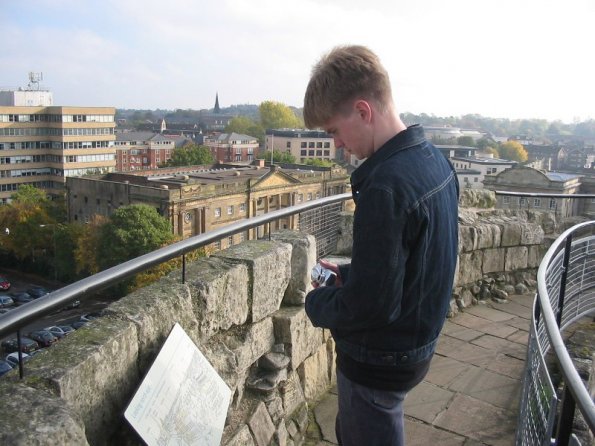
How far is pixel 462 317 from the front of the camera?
5848 millimetres

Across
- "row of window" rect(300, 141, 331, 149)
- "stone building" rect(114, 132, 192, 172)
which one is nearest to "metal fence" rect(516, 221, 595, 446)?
"stone building" rect(114, 132, 192, 172)

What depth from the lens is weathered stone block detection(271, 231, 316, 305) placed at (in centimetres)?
385

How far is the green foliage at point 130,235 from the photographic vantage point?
35062 millimetres

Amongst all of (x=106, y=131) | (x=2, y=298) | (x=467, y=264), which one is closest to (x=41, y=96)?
(x=106, y=131)

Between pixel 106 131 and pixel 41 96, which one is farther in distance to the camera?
pixel 41 96

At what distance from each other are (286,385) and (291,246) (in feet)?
2.86

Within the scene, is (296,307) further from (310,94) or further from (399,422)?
(310,94)

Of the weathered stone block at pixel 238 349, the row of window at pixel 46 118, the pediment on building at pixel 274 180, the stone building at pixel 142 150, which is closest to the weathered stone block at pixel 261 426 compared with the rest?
the weathered stone block at pixel 238 349

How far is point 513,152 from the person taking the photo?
408 feet

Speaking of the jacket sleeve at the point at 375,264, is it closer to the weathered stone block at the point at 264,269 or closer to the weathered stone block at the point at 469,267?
the weathered stone block at the point at 264,269

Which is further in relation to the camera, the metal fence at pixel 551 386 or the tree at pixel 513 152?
the tree at pixel 513 152

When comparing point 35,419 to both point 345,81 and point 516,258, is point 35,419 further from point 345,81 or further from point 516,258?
point 516,258

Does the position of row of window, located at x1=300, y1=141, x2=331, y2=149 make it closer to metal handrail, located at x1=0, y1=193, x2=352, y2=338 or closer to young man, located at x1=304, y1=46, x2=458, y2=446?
metal handrail, located at x1=0, y1=193, x2=352, y2=338

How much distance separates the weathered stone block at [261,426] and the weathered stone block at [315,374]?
23.8 inches
